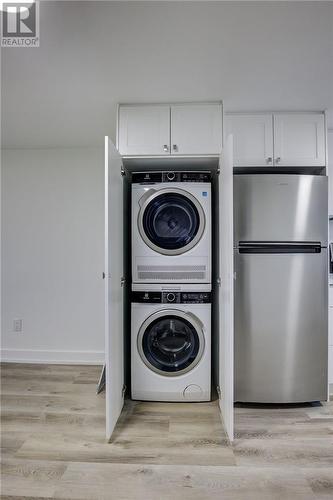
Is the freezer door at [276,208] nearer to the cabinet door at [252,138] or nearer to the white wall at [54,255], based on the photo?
the cabinet door at [252,138]

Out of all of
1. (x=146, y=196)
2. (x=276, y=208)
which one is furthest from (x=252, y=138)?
(x=146, y=196)

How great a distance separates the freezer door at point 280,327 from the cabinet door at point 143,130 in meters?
1.09

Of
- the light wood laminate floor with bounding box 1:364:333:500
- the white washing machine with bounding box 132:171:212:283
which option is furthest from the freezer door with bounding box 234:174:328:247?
the light wood laminate floor with bounding box 1:364:333:500

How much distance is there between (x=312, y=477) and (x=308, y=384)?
29.7 inches

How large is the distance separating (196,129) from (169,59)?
573mm

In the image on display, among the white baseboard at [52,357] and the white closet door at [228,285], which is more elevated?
the white closet door at [228,285]

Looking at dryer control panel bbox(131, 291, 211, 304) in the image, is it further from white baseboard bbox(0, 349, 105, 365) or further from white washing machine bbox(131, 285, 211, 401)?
white baseboard bbox(0, 349, 105, 365)

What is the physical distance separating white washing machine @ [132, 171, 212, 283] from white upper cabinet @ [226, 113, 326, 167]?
1.35 feet

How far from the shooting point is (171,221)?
2.31m

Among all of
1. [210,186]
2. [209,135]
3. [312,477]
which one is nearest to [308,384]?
[312,477]

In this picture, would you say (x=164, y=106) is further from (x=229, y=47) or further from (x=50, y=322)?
(x=50, y=322)

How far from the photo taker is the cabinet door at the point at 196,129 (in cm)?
216

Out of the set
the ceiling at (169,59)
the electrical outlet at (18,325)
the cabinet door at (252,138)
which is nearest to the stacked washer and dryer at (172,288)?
the cabinet door at (252,138)

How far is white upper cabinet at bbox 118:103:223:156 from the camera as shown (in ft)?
→ 7.11
